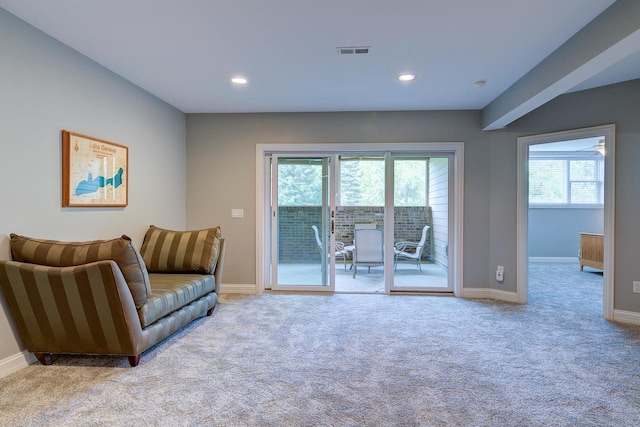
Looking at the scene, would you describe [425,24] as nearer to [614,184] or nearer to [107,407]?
[614,184]

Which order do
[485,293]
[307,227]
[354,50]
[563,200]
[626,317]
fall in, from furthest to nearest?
[563,200], [307,227], [485,293], [626,317], [354,50]

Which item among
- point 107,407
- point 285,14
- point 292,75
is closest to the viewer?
point 107,407

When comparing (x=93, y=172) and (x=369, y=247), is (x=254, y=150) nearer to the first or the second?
(x=93, y=172)

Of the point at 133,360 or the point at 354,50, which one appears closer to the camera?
the point at 133,360

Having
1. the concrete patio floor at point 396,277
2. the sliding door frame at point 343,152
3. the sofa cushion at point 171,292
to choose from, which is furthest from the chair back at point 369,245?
the sofa cushion at point 171,292

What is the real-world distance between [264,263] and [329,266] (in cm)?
88

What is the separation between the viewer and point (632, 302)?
10.6ft

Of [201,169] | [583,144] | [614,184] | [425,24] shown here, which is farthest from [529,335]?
[583,144]

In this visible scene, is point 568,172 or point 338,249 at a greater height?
point 568,172

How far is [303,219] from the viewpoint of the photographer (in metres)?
4.45

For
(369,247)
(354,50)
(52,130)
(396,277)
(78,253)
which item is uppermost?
(354,50)

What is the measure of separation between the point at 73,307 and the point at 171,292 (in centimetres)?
67

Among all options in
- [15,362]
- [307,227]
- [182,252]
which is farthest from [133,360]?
[307,227]

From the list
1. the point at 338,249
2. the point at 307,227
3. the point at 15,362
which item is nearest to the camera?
the point at 15,362
